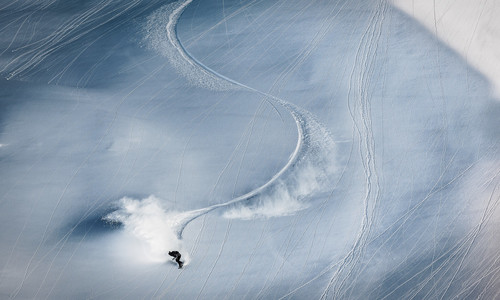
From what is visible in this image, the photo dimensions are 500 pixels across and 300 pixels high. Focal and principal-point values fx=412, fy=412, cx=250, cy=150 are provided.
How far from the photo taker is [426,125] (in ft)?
23.4

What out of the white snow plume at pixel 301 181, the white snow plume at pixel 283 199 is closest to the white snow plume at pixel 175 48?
the white snow plume at pixel 301 181

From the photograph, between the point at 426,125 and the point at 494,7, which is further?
the point at 494,7

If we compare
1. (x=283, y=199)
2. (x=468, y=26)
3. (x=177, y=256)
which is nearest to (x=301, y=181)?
(x=283, y=199)

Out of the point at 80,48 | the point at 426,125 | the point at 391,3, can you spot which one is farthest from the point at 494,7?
the point at 80,48

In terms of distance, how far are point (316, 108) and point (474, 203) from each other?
2.96 meters

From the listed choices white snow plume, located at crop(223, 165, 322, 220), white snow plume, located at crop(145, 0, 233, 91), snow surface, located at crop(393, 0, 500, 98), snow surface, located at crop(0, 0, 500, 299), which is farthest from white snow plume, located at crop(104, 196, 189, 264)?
snow surface, located at crop(393, 0, 500, 98)

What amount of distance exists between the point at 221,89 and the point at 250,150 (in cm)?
140

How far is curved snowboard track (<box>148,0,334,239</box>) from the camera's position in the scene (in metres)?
6.39

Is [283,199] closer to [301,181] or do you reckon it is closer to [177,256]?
[301,181]

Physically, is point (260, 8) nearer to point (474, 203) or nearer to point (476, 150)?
point (476, 150)

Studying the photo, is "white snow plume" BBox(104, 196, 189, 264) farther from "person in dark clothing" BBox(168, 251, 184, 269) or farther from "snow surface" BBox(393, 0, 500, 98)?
"snow surface" BBox(393, 0, 500, 98)

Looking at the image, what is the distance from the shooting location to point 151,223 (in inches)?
240

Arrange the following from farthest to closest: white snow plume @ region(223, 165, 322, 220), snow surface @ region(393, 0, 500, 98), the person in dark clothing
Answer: snow surface @ region(393, 0, 500, 98) → white snow plume @ region(223, 165, 322, 220) → the person in dark clothing

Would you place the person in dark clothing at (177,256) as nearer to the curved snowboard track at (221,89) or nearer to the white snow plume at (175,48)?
the curved snowboard track at (221,89)
